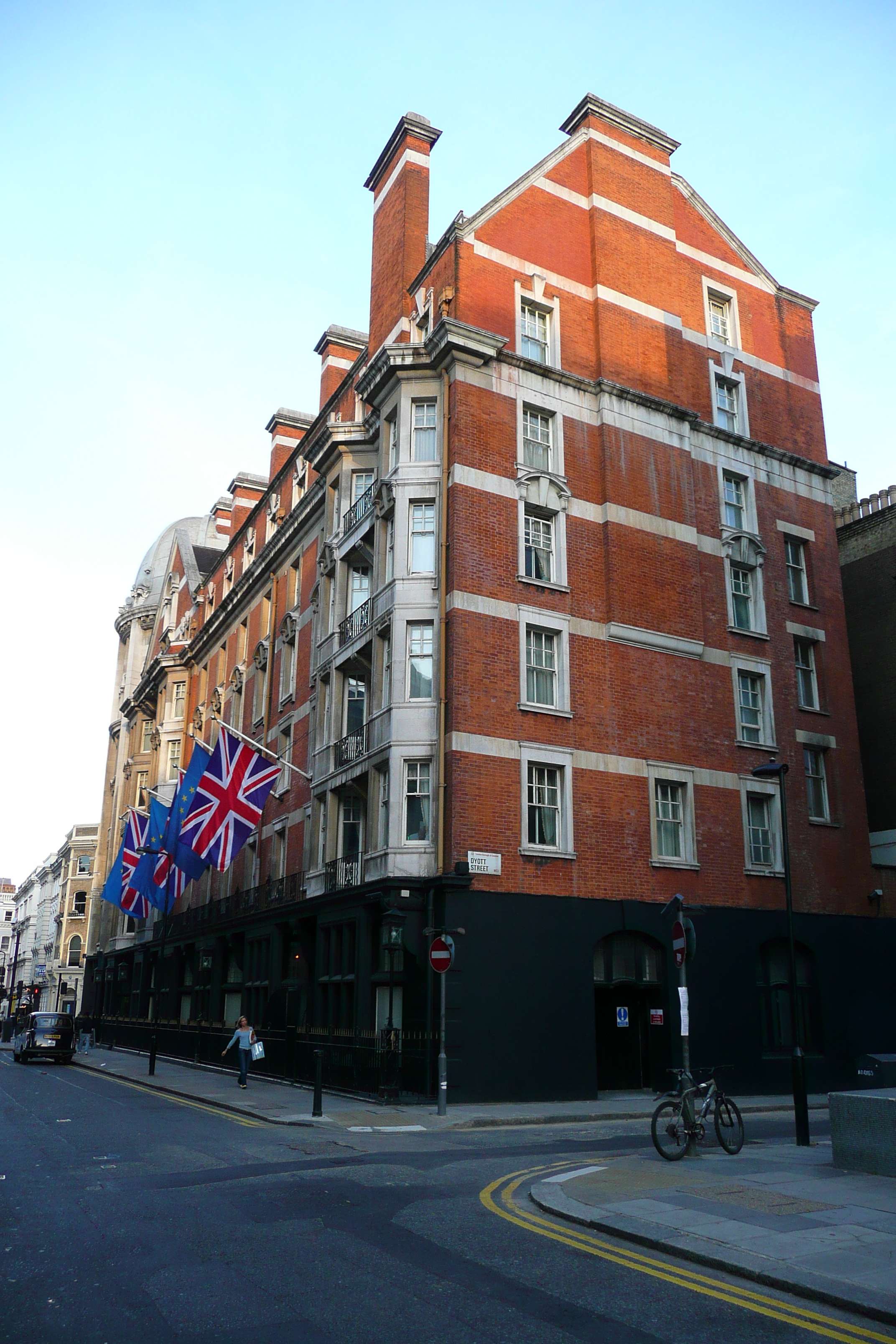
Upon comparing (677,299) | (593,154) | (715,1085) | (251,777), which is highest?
(593,154)

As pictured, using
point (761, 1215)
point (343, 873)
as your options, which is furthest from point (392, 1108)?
point (761, 1215)

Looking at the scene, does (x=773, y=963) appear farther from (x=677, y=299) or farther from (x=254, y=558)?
(x=254, y=558)

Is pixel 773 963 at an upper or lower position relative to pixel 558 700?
lower

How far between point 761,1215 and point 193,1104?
15645mm

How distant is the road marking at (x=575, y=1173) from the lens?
465 inches

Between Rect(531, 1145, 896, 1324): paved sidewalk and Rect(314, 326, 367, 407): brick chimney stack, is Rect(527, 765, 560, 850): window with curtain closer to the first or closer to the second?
Rect(531, 1145, 896, 1324): paved sidewalk

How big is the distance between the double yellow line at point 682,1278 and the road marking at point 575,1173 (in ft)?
2.45

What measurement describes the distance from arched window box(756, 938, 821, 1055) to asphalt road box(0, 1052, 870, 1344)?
46.6 ft

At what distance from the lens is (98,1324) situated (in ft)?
22.0

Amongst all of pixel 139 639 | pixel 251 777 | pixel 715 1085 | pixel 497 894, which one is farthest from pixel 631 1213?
pixel 139 639

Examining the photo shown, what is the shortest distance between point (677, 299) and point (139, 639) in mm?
49945

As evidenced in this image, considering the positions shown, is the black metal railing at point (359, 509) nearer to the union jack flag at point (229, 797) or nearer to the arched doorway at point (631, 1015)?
the union jack flag at point (229, 797)

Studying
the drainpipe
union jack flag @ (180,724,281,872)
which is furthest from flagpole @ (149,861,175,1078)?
the drainpipe

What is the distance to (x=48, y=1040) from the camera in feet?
126
